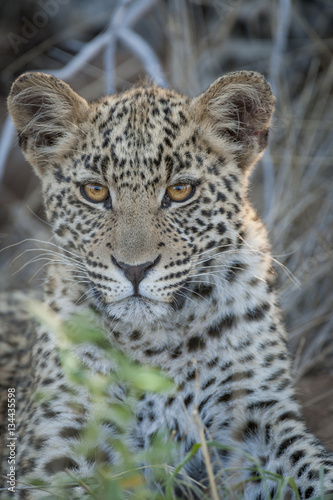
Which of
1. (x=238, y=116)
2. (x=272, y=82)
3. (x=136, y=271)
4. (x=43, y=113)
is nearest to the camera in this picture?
(x=136, y=271)

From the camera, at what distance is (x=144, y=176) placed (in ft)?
12.3

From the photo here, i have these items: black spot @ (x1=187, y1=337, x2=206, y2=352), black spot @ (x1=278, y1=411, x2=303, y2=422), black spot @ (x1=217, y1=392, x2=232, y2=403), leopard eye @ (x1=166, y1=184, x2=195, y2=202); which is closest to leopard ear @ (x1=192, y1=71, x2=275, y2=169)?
leopard eye @ (x1=166, y1=184, x2=195, y2=202)

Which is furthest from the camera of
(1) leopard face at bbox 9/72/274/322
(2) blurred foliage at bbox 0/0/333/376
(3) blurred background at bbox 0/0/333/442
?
(2) blurred foliage at bbox 0/0/333/376

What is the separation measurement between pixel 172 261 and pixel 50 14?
6.42 m

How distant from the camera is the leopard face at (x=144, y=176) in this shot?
3.63 metres

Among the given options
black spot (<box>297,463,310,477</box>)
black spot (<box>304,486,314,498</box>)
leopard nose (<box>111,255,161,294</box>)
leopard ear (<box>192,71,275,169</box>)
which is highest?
leopard ear (<box>192,71,275,169</box>)

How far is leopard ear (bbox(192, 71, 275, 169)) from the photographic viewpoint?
4.01 metres

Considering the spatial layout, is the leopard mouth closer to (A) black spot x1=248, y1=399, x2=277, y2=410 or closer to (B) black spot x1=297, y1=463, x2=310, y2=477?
(A) black spot x1=248, y1=399, x2=277, y2=410

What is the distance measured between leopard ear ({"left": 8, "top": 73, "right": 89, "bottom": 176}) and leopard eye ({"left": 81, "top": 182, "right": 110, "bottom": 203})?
0.38m

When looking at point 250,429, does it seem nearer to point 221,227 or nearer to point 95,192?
point 221,227

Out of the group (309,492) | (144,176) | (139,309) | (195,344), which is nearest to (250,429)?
(309,492)

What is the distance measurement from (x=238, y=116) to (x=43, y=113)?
1.24 meters

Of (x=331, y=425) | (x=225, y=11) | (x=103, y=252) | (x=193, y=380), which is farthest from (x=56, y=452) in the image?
(x=225, y=11)

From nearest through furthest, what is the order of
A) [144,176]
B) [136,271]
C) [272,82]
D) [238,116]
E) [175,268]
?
[136,271] < [175,268] < [144,176] < [238,116] < [272,82]
